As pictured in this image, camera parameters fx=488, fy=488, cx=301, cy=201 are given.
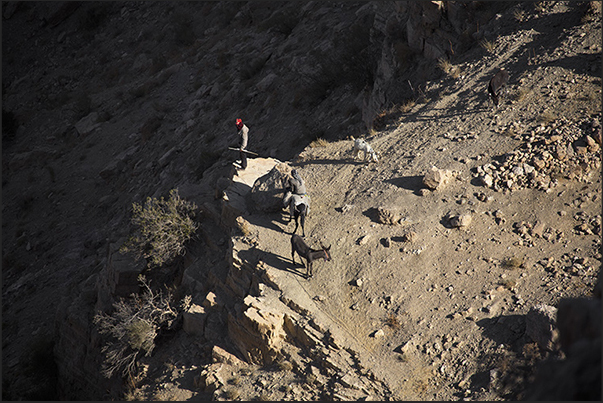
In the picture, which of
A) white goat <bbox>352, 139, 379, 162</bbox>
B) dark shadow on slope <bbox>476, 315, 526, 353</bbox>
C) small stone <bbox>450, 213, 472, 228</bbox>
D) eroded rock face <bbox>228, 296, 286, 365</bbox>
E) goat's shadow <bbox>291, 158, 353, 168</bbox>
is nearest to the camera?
dark shadow on slope <bbox>476, 315, 526, 353</bbox>

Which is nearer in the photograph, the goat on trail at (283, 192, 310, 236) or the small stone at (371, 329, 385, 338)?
the small stone at (371, 329, 385, 338)

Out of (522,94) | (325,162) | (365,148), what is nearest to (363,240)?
(365,148)

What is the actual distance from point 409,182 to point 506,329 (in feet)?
14.8

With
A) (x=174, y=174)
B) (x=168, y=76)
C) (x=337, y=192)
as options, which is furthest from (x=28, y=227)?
(x=337, y=192)

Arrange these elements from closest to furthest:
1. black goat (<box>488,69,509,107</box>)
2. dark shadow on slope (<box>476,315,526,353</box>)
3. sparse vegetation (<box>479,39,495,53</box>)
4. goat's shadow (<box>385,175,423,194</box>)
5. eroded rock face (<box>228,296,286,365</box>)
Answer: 1. dark shadow on slope (<box>476,315,526,353</box>)
2. eroded rock face (<box>228,296,286,365</box>)
3. goat's shadow (<box>385,175,423,194</box>)
4. black goat (<box>488,69,509,107</box>)
5. sparse vegetation (<box>479,39,495,53</box>)

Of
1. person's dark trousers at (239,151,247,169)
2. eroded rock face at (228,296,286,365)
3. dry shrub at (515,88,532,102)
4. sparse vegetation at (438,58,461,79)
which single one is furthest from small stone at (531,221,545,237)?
person's dark trousers at (239,151,247,169)

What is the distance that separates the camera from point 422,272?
10039mm

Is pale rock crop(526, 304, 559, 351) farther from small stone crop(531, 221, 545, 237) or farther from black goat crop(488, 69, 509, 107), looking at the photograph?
black goat crop(488, 69, 509, 107)

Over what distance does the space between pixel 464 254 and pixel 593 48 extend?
7.00 metres

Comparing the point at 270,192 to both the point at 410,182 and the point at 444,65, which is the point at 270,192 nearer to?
the point at 410,182

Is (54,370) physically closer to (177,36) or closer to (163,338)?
(163,338)

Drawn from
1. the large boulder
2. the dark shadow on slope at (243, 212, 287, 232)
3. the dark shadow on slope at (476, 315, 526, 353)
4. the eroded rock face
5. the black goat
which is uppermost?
the black goat

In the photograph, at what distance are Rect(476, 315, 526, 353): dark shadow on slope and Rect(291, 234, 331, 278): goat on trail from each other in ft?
10.6

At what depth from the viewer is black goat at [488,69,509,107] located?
41.2ft
